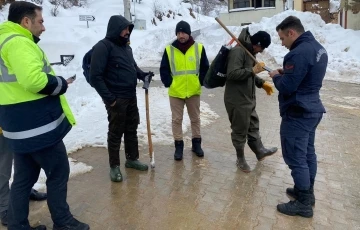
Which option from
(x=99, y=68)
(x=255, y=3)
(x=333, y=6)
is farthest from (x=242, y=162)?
(x=255, y=3)

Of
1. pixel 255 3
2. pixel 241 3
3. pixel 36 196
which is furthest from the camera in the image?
pixel 241 3

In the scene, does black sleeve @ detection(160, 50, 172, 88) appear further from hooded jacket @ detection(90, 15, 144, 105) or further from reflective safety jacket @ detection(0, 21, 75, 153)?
reflective safety jacket @ detection(0, 21, 75, 153)

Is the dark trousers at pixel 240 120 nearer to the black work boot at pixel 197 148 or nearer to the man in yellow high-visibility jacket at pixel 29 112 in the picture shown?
the black work boot at pixel 197 148

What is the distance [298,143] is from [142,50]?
644 inches

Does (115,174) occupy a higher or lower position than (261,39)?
lower

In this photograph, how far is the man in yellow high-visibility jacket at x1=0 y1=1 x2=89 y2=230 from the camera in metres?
2.56

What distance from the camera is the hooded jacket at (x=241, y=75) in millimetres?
4074

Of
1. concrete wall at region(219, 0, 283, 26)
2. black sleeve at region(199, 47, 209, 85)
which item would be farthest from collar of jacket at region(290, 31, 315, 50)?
concrete wall at region(219, 0, 283, 26)

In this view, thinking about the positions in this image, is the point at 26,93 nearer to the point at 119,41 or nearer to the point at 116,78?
the point at 116,78

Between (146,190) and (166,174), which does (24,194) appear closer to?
(146,190)

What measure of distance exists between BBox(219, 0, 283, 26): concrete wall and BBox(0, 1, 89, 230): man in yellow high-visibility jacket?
26.4 meters

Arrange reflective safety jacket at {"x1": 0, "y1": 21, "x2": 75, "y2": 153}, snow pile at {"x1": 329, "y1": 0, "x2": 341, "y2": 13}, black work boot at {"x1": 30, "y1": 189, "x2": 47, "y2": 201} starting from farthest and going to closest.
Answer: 1. snow pile at {"x1": 329, "y1": 0, "x2": 341, "y2": 13}
2. black work boot at {"x1": 30, "y1": 189, "x2": 47, "y2": 201}
3. reflective safety jacket at {"x1": 0, "y1": 21, "x2": 75, "y2": 153}

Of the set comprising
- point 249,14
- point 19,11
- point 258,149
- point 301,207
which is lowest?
point 301,207

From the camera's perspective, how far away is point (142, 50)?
62.2 ft
